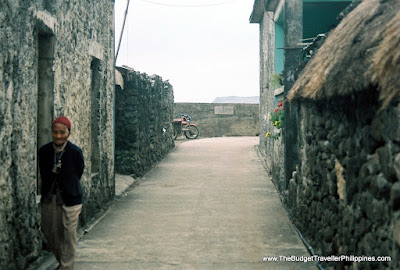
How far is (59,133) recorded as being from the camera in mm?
4367

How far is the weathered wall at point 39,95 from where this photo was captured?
445 cm

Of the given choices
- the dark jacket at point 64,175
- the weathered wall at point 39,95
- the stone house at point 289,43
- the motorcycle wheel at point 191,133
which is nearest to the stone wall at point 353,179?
the stone house at point 289,43

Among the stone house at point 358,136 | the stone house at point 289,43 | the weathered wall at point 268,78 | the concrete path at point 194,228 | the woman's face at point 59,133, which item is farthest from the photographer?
the weathered wall at point 268,78

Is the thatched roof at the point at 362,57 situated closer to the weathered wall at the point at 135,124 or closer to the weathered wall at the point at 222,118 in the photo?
the weathered wall at the point at 135,124

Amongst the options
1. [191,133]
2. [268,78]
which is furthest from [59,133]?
[191,133]

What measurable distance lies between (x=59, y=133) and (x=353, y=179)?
2410mm

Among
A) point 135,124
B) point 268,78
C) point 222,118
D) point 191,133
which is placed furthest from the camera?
point 222,118

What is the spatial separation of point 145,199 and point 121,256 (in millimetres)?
3619

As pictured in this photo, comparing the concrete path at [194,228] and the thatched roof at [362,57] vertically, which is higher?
the thatched roof at [362,57]

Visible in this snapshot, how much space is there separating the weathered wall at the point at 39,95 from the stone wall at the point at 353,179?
2.79 metres

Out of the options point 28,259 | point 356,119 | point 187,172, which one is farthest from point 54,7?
point 187,172

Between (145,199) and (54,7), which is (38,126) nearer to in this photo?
(54,7)

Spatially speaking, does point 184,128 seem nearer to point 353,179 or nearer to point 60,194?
Result: point 60,194

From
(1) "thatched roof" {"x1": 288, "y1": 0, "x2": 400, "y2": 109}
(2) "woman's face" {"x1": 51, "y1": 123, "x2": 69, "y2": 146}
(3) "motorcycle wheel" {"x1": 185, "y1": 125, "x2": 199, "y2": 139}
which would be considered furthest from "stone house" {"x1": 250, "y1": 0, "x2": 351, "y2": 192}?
(3) "motorcycle wheel" {"x1": 185, "y1": 125, "x2": 199, "y2": 139}
